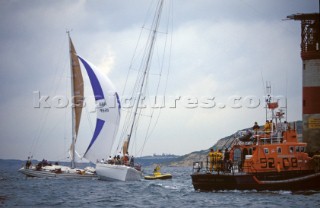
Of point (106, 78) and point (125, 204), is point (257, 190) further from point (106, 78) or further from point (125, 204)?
point (106, 78)

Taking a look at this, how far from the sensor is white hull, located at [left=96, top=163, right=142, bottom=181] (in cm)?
5400

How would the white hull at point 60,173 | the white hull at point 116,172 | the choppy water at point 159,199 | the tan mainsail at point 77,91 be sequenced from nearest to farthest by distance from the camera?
the choppy water at point 159,199 < the white hull at point 116,172 < the white hull at point 60,173 < the tan mainsail at point 77,91

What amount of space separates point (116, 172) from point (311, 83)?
70.8 feet

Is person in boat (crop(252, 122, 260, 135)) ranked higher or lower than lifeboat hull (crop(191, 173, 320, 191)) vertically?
higher

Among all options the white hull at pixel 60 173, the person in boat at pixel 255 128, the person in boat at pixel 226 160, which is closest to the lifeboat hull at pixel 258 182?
the person in boat at pixel 226 160

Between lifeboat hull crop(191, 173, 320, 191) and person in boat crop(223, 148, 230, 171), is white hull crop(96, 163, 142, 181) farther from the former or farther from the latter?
person in boat crop(223, 148, 230, 171)

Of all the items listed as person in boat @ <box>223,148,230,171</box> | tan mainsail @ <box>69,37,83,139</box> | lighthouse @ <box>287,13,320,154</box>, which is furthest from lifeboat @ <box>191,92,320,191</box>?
tan mainsail @ <box>69,37,83,139</box>

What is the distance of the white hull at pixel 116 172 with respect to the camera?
54.0 m

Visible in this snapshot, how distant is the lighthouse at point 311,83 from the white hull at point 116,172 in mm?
18759

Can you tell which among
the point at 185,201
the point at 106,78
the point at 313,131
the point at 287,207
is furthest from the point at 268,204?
the point at 106,78

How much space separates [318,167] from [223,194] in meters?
6.47

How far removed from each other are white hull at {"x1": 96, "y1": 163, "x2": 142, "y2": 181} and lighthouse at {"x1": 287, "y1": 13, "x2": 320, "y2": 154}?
18.8 meters

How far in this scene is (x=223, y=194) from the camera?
1465 inches

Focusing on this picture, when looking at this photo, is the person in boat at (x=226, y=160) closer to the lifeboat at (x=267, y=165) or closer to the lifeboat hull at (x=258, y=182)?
the lifeboat at (x=267, y=165)
